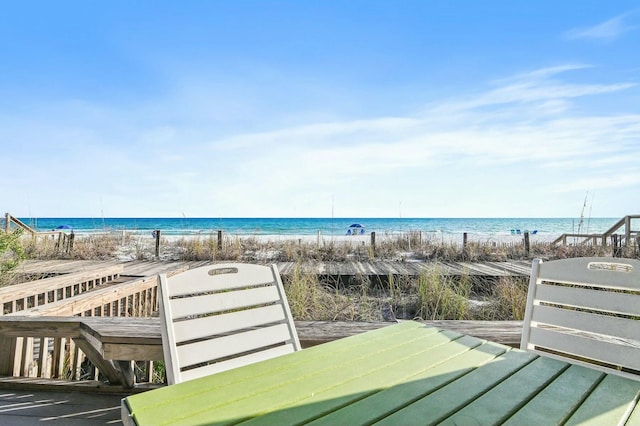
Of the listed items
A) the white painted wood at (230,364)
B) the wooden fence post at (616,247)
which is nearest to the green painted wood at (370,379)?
the white painted wood at (230,364)

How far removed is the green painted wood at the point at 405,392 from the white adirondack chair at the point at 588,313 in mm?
392

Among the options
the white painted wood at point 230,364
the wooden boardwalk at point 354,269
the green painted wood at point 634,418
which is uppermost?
the green painted wood at point 634,418

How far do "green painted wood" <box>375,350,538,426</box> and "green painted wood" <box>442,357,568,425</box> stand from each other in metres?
0.02

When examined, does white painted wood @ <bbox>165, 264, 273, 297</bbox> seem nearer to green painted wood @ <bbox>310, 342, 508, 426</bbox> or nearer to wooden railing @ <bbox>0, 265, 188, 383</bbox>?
green painted wood @ <bbox>310, 342, 508, 426</bbox>

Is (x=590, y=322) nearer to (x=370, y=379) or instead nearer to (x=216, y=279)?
(x=370, y=379)

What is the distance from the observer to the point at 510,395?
2.90 feet

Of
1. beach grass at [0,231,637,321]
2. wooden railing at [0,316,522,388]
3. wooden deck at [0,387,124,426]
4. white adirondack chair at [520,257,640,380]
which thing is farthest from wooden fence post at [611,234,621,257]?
wooden deck at [0,387,124,426]

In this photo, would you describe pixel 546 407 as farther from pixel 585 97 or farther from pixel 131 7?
pixel 585 97

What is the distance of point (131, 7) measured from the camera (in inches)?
255

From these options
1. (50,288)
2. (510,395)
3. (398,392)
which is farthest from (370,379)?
(50,288)

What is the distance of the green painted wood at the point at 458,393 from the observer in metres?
0.76

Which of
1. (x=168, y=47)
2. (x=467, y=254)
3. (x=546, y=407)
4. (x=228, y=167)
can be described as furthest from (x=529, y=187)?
(x=546, y=407)

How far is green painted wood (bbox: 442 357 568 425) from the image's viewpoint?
76 cm

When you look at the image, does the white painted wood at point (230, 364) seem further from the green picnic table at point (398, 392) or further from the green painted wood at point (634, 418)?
the green painted wood at point (634, 418)
